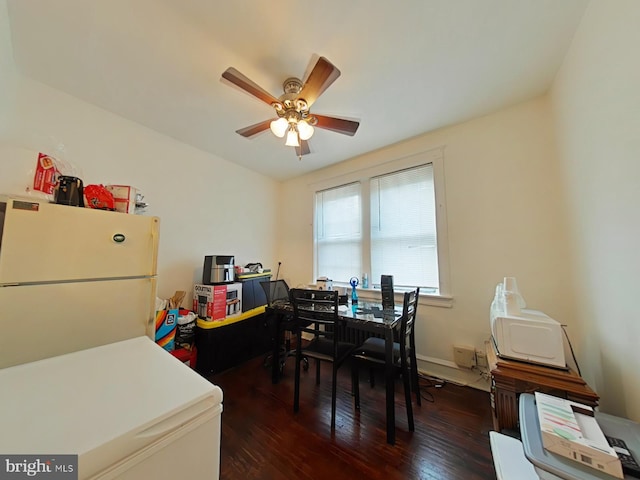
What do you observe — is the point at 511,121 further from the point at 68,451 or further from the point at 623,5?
the point at 68,451

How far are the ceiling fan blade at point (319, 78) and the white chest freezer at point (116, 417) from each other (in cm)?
169

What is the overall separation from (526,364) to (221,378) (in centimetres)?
254

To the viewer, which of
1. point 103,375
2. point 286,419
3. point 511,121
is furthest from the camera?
point 511,121

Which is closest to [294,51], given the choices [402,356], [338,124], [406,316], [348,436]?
[338,124]

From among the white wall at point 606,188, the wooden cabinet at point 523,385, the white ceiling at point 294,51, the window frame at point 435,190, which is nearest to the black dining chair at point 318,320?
the wooden cabinet at point 523,385

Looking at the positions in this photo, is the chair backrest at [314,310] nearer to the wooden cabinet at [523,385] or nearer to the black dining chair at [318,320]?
the black dining chair at [318,320]

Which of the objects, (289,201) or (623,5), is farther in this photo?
(289,201)

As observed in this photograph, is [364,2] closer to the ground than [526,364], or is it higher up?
higher up

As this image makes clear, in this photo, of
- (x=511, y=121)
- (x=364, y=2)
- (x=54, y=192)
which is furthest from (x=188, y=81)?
(x=511, y=121)

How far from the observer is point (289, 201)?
383cm

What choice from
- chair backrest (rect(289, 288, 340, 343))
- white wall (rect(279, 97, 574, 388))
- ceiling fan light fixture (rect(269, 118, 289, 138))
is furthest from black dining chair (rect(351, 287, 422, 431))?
ceiling fan light fixture (rect(269, 118, 289, 138))

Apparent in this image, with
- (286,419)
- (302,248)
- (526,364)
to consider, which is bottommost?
(286,419)

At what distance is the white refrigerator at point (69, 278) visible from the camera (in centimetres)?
115

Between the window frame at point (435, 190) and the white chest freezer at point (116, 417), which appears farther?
the window frame at point (435, 190)
